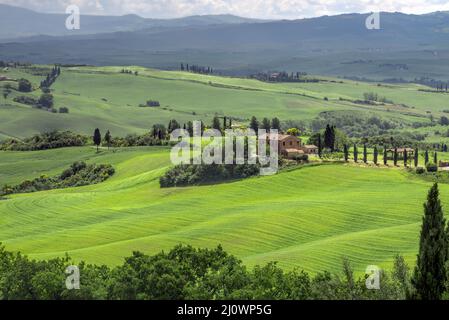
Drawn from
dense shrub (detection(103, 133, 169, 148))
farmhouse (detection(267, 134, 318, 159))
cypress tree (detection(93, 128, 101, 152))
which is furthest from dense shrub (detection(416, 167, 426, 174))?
cypress tree (detection(93, 128, 101, 152))

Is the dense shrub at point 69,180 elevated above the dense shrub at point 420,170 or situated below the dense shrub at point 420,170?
below

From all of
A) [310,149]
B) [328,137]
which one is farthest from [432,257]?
[328,137]

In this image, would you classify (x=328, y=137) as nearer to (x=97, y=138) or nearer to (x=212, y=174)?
(x=212, y=174)

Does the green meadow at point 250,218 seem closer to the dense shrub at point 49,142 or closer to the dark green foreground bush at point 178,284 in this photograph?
the dark green foreground bush at point 178,284

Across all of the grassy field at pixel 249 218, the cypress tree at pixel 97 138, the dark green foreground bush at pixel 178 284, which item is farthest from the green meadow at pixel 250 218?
the cypress tree at pixel 97 138
